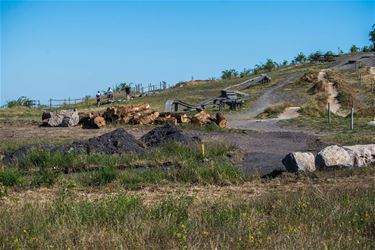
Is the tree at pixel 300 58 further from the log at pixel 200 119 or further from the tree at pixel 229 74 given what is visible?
the log at pixel 200 119

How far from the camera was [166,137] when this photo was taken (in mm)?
20156

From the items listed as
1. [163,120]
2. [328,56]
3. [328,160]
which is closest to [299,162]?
[328,160]

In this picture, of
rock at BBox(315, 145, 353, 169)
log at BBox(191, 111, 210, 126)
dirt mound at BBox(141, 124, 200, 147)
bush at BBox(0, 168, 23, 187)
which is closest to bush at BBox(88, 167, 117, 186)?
bush at BBox(0, 168, 23, 187)

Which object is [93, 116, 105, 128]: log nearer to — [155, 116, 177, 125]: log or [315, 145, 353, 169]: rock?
[155, 116, 177, 125]: log

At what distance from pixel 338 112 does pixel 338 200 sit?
35.1m

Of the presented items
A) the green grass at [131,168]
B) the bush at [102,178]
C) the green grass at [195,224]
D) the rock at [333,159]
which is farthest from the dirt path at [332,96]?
the green grass at [195,224]

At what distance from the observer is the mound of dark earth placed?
17562 millimetres

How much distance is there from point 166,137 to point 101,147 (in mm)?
2629

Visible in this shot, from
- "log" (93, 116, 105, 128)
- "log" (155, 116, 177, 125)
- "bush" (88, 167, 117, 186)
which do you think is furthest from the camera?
"log" (155, 116, 177, 125)

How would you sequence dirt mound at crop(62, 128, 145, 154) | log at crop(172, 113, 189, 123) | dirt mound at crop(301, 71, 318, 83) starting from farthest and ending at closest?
dirt mound at crop(301, 71, 318, 83) → log at crop(172, 113, 189, 123) → dirt mound at crop(62, 128, 145, 154)

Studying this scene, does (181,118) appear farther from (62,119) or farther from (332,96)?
(332,96)

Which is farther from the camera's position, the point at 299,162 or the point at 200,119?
the point at 200,119

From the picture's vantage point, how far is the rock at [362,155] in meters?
14.9

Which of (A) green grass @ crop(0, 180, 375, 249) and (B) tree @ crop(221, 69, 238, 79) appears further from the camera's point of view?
(B) tree @ crop(221, 69, 238, 79)
